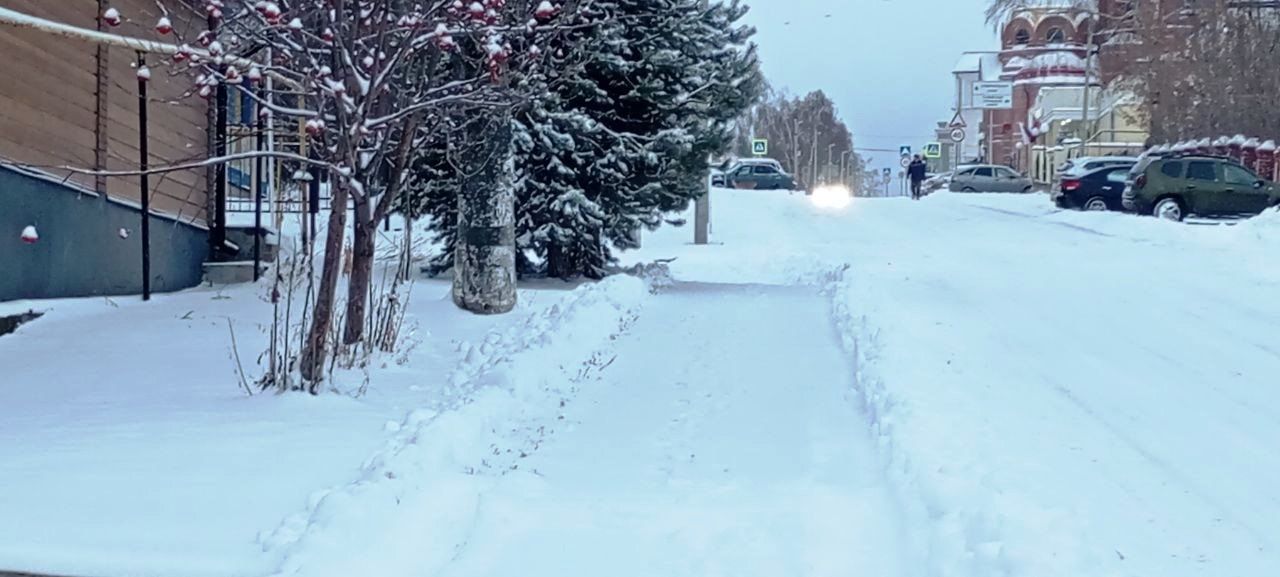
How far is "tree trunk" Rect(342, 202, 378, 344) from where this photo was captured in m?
8.38

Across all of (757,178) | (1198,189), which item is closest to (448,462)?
(1198,189)

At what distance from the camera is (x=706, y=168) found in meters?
15.6

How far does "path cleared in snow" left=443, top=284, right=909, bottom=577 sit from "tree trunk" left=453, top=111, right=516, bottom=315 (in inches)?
65.1

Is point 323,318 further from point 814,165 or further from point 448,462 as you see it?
point 814,165

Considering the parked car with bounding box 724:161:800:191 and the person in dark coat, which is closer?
the person in dark coat

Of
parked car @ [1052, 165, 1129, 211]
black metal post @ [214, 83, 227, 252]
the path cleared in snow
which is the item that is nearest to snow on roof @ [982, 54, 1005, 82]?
parked car @ [1052, 165, 1129, 211]

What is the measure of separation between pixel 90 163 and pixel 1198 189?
920 inches

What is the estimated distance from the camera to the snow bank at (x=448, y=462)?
16.8 ft

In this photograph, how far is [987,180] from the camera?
50062 mm

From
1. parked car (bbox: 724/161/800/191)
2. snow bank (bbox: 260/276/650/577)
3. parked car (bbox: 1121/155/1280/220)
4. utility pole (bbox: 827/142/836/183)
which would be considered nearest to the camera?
snow bank (bbox: 260/276/650/577)

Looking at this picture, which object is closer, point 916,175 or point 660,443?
point 660,443

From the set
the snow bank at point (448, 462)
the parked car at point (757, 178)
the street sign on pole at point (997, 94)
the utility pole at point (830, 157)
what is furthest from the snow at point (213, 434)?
the utility pole at point (830, 157)

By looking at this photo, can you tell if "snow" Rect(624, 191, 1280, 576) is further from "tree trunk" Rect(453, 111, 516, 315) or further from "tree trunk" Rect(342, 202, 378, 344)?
"tree trunk" Rect(342, 202, 378, 344)

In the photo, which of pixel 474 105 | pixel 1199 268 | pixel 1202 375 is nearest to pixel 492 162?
pixel 474 105
